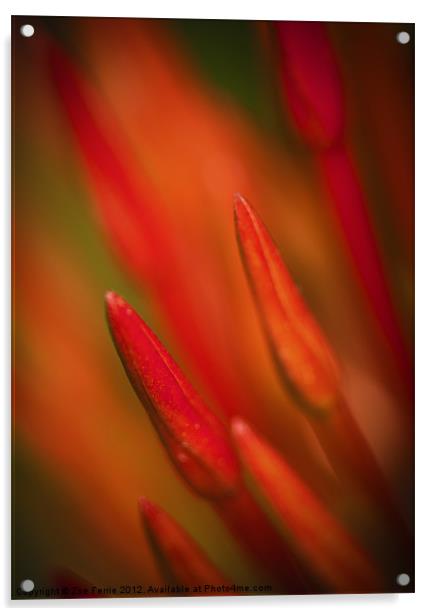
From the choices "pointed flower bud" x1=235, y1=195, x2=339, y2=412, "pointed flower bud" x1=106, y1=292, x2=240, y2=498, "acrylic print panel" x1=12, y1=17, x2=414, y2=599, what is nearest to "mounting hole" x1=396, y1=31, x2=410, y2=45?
"acrylic print panel" x1=12, y1=17, x2=414, y2=599

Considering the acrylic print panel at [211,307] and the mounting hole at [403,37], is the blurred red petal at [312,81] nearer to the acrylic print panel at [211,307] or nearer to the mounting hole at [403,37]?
the acrylic print panel at [211,307]

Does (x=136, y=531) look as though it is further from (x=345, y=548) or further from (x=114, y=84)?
(x=114, y=84)

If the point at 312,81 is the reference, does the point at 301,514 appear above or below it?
below

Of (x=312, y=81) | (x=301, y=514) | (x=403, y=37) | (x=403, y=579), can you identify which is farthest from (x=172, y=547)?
(x=403, y=37)

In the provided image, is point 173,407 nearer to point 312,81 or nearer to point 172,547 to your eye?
point 172,547
